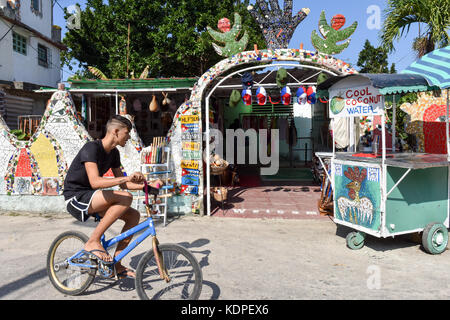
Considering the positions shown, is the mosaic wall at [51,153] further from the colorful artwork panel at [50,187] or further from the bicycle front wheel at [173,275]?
the bicycle front wheel at [173,275]

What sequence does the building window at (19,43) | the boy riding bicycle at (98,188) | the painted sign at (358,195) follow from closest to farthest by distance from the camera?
the boy riding bicycle at (98,188), the painted sign at (358,195), the building window at (19,43)

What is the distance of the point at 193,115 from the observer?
7402mm

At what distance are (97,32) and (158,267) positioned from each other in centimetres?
1715

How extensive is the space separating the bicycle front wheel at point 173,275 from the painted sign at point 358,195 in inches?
116

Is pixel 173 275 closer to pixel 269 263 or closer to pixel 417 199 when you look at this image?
pixel 269 263

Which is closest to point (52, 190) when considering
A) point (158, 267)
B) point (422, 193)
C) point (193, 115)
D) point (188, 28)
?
point (193, 115)

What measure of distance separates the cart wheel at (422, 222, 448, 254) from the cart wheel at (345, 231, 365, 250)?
83 centimetres

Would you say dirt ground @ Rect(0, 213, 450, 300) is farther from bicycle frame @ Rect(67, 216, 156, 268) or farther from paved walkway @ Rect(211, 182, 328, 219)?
paved walkway @ Rect(211, 182, 328, 219)

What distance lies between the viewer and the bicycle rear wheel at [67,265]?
371 centimetres

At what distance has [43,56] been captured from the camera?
17.1 meters

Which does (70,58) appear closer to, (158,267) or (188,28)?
(188,28)

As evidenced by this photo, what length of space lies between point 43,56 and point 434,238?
59.5 ft

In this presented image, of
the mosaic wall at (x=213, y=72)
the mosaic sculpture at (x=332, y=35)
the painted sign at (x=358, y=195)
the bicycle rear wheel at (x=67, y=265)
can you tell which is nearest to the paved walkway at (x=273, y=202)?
the mosaic wall at (x=213, y=72)

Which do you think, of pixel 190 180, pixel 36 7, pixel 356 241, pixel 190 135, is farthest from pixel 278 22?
pixel 36 7
